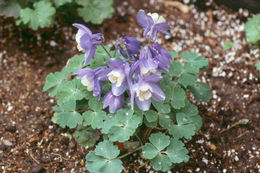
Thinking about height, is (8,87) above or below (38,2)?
below

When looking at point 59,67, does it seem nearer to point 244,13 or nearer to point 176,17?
point 176,17

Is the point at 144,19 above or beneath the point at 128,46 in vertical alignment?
above

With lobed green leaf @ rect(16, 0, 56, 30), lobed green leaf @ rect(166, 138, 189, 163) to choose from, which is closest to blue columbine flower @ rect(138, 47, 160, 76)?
lobed green leaf @ rect(166, 138, 189, 163)

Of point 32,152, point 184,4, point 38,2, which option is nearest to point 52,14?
point 38,2

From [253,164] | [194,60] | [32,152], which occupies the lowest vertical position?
[32,152]

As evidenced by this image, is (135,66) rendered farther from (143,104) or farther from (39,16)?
(39,16)

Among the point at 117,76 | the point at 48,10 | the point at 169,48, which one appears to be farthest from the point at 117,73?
the point at 169,48

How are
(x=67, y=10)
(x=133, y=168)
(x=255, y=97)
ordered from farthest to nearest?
(x=67, y=10)
(x=255, y=97)
(x=133, y=168)
